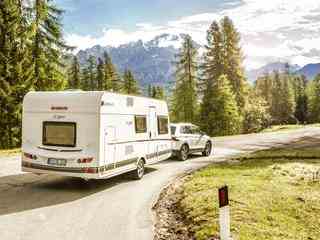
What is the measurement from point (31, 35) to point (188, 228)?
2615cm

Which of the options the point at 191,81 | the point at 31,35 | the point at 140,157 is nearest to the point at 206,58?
the point at 191,81

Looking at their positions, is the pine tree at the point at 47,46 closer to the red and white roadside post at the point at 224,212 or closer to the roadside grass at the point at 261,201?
the roadside grass at the point at 261,201

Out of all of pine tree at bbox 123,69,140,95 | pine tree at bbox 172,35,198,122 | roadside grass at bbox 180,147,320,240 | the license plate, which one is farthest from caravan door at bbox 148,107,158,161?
pine tree at bbox 123,69,140,95

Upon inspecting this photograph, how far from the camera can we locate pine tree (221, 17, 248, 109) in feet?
194

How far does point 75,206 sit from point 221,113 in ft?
135

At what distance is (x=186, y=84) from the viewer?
59938mm

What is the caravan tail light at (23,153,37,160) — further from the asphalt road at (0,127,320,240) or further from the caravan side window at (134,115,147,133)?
the caravan side window at (134,115,147,133)

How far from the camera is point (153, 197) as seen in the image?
40.6 ft

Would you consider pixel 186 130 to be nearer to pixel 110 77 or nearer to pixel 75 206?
pixel 75 206

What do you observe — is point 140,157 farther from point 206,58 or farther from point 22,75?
point 206,58

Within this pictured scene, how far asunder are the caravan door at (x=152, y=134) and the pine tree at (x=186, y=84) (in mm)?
41377

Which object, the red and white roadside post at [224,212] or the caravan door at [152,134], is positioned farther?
the caravan door at [152,134]

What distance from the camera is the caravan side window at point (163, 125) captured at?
17484 mm

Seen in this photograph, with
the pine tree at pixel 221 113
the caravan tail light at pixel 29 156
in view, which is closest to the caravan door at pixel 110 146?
the caravan tail light at pixel 29 156
